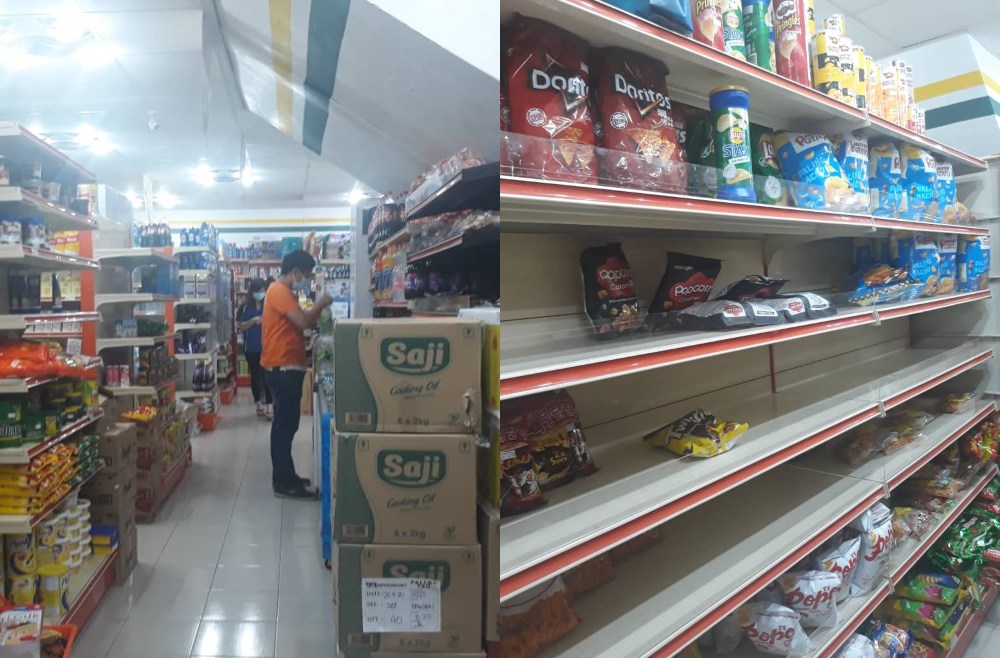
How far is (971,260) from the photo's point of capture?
2.94m

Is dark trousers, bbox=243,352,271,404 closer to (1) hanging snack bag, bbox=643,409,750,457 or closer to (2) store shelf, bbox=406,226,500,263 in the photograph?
(2) store shelf, bbox=406,226,500,263

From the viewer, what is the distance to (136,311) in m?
3.14

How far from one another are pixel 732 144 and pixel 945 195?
1.98 m

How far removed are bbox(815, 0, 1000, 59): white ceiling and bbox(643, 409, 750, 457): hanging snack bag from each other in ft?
7.84

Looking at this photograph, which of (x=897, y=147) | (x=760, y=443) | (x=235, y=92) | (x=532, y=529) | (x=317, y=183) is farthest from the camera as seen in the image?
(x=317, y=183)

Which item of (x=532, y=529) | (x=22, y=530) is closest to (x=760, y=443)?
(x=532, y=529)

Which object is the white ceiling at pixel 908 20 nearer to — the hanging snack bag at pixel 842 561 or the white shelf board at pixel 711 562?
the white shelf board at pixel 711 562

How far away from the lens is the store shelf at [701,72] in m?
1.05

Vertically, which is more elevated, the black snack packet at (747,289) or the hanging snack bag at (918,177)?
the hanging snack bag at (918,177)

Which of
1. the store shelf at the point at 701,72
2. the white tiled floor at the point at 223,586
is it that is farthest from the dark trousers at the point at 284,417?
the store shelf at the point at 701,72

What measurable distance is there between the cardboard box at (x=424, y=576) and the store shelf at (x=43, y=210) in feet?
4.27

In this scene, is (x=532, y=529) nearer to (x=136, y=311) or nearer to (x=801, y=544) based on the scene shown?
(x=801, y=544)

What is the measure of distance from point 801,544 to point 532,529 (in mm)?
973

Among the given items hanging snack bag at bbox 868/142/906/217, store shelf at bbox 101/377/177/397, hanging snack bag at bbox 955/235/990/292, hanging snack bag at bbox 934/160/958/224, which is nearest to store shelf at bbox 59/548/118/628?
store shelf at bbox 101/377/177/397
